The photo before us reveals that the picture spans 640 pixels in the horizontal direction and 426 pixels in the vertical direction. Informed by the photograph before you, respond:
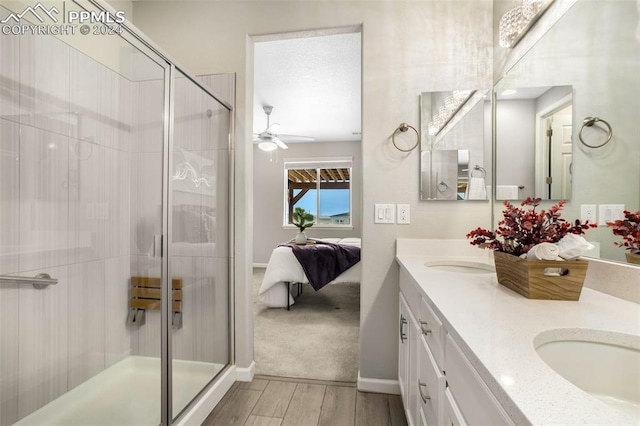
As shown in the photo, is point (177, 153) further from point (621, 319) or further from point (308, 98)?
point (308, 98)

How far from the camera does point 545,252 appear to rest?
0.99 m

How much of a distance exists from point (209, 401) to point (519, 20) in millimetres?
2728

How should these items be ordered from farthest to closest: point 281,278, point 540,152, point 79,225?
point 281,278
point 540,152
point 79,225

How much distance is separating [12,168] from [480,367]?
1.53 metres

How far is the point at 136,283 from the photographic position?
1392 millimetres

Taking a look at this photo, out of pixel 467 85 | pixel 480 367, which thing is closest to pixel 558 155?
pixel 467 85

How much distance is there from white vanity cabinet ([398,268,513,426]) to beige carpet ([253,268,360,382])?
723 mm

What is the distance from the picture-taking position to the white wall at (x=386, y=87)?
186 centimetres

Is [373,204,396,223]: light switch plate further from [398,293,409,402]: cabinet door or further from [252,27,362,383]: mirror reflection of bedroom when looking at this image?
[252,27,362,383]: mirror reflection of bedroom

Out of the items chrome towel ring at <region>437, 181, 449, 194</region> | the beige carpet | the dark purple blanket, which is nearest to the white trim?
the beige carpet

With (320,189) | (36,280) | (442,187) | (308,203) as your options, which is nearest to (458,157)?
(442,187)

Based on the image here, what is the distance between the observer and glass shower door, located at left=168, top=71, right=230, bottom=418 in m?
1.55

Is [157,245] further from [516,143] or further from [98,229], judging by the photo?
[516,143]

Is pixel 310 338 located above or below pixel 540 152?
Answer: below
